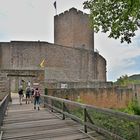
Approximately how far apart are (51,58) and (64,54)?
6.55ft

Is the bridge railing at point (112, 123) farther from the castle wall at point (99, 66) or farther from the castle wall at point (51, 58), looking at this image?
the castle wall at point (99, 66)

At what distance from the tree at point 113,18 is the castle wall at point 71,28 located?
41372 mm

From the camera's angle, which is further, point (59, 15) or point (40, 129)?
point (59, 15)

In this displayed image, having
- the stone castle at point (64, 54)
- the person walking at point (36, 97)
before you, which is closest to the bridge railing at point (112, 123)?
the person walking at point (36, 97)

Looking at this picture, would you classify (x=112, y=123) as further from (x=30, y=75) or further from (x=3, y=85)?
(x=3, y=85)

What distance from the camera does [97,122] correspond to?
26.9 feet

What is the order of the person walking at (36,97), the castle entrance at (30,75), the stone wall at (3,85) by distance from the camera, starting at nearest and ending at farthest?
the person walking at (36,97), the castle entrance at (30,75), the stone wall at (3,85)

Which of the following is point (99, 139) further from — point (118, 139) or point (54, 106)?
point (54, 106)

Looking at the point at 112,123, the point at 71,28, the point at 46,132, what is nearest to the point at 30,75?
the point at 46,132

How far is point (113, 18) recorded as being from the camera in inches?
285

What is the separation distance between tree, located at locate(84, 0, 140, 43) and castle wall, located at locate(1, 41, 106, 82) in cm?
3440

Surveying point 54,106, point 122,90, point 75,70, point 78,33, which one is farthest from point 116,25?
point 78,33

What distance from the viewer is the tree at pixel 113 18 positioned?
6.88m

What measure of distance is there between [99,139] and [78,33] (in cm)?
4234
